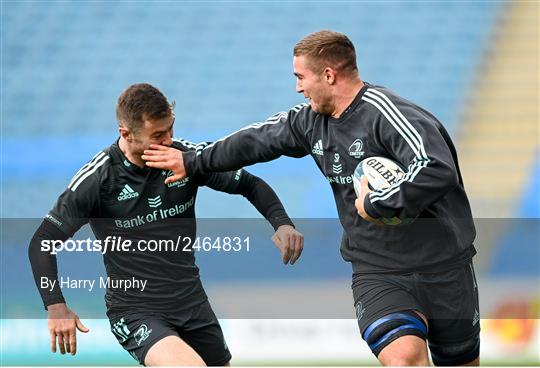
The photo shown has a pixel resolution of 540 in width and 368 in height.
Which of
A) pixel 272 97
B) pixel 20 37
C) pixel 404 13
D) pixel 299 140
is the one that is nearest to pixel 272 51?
pixel 272 97

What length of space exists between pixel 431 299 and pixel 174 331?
1203 millimetres

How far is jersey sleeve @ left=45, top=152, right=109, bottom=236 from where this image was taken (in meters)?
4.46

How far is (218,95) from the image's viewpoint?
36.6ft

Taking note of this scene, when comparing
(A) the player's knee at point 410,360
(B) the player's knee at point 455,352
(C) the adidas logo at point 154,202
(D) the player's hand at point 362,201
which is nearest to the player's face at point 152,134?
(C) the adidas logo at point 154,202

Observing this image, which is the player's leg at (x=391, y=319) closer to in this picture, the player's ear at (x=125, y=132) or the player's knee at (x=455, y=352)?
the player's knee at (x=455, y=352)

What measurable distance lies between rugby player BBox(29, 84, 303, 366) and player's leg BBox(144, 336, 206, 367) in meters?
0.01

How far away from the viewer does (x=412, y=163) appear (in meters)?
3.88

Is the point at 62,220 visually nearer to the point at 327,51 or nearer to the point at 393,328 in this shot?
the point at 327,51

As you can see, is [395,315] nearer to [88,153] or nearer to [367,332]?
[367,332]

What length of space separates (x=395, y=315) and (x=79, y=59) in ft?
28.2

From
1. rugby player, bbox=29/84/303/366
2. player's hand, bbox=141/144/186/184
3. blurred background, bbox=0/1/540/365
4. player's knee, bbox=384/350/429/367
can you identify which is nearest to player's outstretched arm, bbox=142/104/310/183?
player's hand, bbox=141/144/186/184

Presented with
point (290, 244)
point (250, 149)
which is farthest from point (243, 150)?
point (290, 244)

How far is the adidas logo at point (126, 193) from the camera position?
450 cm

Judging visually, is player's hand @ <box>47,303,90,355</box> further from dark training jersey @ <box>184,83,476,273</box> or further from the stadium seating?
the stadium seating
